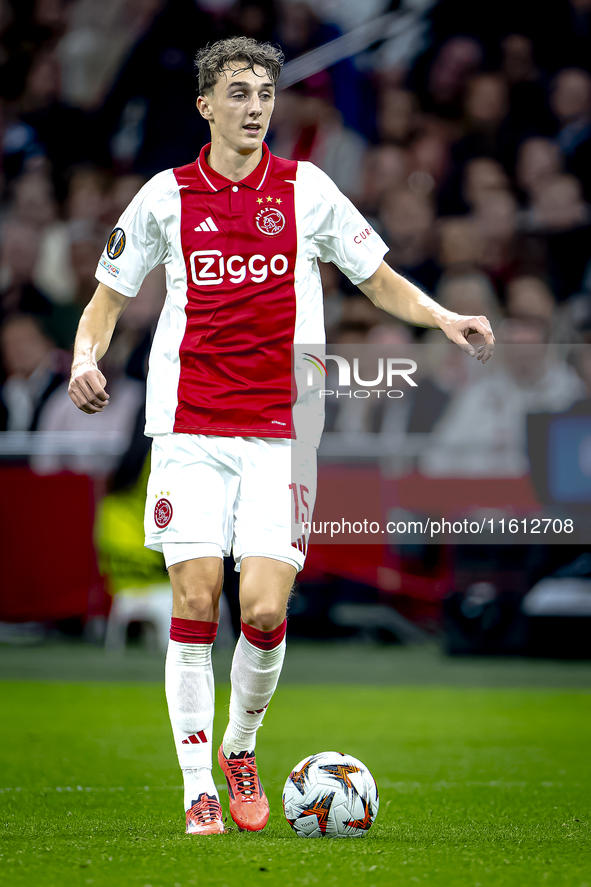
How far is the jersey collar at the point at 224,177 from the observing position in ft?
13.1

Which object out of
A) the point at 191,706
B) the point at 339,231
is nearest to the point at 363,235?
the point at 339,231

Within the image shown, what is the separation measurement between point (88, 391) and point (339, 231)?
3.58ft

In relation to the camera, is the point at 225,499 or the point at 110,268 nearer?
the point at 225,499

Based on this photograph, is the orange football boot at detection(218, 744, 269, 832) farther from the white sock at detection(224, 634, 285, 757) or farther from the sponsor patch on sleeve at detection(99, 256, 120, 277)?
the sponsor patch on sleeve at detection(99, 256, 120, 277)

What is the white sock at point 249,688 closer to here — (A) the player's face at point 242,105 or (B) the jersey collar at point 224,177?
(B) the jersey collar at point 224,177

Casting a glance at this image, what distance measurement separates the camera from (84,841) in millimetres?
3482

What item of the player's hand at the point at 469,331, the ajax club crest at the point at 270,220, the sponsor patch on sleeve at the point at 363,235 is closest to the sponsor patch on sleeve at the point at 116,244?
the ajax club crest at the point at 270,220

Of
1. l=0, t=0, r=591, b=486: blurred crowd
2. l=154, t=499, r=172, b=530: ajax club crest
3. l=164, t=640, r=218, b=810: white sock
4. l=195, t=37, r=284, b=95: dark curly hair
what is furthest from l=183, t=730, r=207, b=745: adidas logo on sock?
l=0, t=0, r=591, b=486: blurred crowd

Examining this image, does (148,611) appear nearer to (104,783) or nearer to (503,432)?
(503,432)

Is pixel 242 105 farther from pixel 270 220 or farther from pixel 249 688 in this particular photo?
pixel 249 688

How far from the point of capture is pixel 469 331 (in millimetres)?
→ 3877

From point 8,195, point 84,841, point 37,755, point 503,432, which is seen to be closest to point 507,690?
point 503,432

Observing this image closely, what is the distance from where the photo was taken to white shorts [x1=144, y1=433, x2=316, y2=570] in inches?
148

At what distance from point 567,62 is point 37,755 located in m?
8.70
